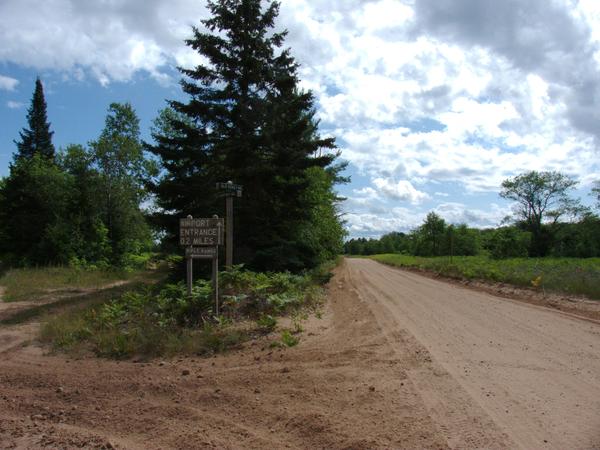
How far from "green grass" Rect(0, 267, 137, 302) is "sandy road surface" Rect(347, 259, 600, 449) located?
15090 mm

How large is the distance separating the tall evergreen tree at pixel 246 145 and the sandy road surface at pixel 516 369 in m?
7.79

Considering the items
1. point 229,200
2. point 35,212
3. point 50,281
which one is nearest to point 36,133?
point 35,212

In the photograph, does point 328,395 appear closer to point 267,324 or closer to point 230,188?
point 267,324

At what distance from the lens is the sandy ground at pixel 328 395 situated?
438cm

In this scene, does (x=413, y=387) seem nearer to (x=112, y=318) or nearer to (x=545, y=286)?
(x=112, y=318)

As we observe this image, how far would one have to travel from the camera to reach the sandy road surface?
4508 millimetres

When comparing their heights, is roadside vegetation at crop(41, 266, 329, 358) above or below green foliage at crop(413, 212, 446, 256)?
below

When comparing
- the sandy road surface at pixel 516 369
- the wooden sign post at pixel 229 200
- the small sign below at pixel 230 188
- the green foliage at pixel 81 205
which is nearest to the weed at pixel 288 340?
the sandy road surface at pixel 516 369

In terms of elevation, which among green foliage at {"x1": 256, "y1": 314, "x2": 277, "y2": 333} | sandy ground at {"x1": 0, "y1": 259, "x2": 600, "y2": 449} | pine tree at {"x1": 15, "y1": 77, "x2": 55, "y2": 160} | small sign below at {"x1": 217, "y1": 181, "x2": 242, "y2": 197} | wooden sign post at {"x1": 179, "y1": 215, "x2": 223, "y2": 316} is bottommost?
sandy ground at {"x1": 0, "y1": 259, "x2": 600, "y2": 449}

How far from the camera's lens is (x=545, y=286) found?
60.3 feet

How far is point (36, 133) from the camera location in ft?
181

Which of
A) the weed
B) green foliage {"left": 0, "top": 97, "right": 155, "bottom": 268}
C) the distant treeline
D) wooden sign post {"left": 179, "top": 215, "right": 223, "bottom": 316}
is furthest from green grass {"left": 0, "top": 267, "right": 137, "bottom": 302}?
the distant treeline

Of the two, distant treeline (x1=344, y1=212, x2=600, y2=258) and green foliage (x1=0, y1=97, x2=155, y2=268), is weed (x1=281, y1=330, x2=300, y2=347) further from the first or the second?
distant treeline (x1=344, y1=212, x2=600, y2=258)

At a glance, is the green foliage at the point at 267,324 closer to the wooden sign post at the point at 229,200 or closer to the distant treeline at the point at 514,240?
the wooden sign post at the point at 229,200
